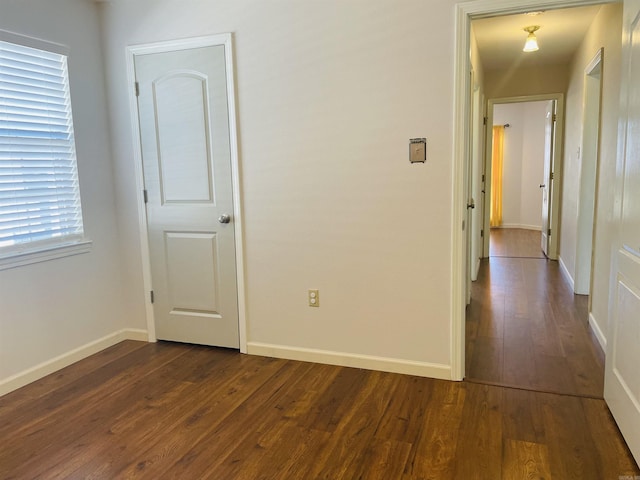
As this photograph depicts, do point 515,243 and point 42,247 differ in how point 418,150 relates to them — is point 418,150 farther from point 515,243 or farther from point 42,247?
point 515,243

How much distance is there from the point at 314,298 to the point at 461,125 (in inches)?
53.7

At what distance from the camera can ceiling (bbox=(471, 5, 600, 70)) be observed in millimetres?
3992

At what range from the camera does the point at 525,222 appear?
9.21 metres

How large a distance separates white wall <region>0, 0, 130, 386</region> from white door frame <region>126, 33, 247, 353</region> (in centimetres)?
23

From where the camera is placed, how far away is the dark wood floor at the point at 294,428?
6.50 feet

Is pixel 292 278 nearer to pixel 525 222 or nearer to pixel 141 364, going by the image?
pixel 141 364

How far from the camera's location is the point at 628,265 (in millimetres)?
2076

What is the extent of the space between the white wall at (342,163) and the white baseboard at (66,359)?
1044 mm

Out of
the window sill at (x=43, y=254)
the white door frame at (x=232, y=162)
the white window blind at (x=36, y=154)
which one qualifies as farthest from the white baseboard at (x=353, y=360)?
the white window blind at (x=36, y=154)

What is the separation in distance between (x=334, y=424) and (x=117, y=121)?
101 inches

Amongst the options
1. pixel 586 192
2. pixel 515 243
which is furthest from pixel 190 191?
pixel 515 243

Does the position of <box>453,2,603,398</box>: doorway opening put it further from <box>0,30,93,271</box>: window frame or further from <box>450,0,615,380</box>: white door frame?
<box>0,30,93,271</box>: window frame

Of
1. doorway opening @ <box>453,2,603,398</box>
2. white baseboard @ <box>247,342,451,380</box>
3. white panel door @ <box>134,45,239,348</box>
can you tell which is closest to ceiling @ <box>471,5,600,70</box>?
doorway opening @ <box>453,2,603,398</box>

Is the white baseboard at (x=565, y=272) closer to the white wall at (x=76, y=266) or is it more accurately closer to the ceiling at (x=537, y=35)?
the ceiling at (x=537, y=35)
